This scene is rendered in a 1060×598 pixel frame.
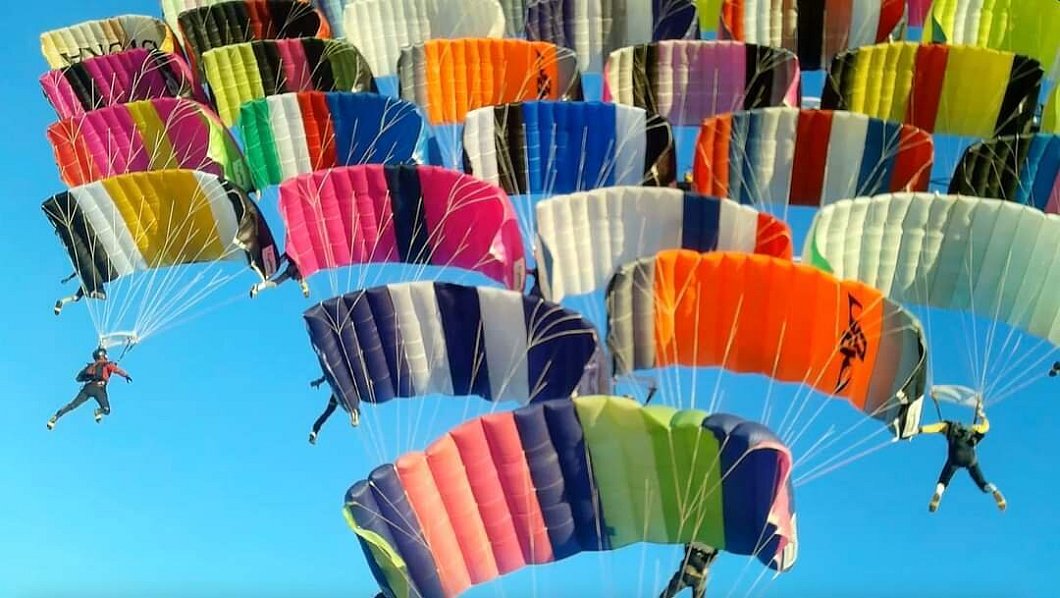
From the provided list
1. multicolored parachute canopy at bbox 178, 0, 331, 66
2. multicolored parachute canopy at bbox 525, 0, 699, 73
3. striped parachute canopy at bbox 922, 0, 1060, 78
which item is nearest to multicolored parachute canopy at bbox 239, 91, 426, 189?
multicolored parachute canopy at bbox 525, 0, 699, 73

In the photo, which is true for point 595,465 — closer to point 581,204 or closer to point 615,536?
point 615,536

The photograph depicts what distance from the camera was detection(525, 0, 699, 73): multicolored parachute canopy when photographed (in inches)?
893

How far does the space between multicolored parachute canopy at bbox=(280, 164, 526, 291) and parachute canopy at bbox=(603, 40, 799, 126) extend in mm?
3984

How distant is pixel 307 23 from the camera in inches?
941

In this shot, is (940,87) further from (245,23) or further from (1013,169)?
(245,23)

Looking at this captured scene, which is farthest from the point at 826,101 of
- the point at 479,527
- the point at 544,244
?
the point at 479,527

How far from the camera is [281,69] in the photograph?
21.9 meters

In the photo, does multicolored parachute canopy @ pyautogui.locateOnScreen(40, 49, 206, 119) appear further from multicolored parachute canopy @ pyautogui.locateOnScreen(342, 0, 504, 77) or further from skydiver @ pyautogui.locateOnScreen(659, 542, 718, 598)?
skydiver @ pyautogui.locateOnScreen(659, 542, 718, 598)

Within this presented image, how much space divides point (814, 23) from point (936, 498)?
1057 cm

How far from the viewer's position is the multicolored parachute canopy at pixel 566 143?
1911 cm

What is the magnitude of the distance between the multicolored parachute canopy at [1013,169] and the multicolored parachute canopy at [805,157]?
0.57 m

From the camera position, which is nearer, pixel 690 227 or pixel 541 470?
pixel 541 470

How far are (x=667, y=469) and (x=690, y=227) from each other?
4.70 m

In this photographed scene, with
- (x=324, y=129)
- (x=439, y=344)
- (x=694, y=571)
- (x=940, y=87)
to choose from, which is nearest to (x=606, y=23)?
(x=324, y=129)
